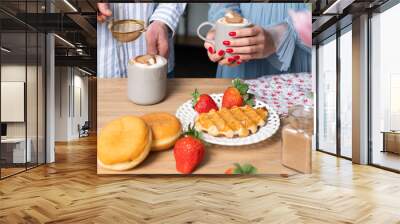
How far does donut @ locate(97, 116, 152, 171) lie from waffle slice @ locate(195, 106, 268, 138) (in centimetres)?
66

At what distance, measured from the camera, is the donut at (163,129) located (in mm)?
4855

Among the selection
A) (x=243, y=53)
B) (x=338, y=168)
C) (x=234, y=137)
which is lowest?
(x=338, y=168)

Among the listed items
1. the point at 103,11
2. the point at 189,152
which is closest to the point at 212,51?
the point at 189,152

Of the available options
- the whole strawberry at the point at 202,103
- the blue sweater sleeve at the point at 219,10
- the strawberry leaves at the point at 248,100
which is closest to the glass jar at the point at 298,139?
the strawberry leaves at the point at 248,100

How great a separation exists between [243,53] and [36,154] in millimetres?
3635

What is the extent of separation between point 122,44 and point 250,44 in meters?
1.58

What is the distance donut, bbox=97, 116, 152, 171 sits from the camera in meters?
4.74

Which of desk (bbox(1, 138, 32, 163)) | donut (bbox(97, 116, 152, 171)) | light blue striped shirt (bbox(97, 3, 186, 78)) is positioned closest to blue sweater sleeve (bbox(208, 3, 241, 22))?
light blue striped shirt (bbox(97, 3, 186, 78))

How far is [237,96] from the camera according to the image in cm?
503

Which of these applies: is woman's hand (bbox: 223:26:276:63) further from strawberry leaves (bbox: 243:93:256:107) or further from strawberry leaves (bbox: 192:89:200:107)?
strawberry leaves (bbox: 192:89:200:107)

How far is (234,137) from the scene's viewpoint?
4879 mm

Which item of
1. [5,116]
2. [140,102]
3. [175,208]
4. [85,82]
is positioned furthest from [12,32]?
[85,82]

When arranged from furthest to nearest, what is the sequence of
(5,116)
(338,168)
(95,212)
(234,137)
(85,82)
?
1. (85,82)
2. (338,168)
3. (5,116)
4. (234,137)
5. (95,212)

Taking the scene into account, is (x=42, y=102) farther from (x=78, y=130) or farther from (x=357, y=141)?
(x=78, y=130)
